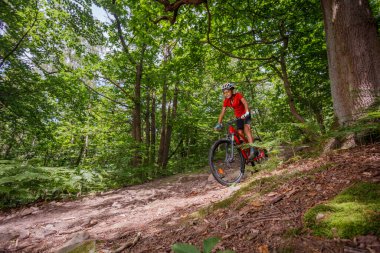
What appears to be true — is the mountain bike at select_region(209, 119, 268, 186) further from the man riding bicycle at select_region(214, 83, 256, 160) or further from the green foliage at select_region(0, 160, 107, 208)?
the green foliage at select_region(0, 160, 107, 208)

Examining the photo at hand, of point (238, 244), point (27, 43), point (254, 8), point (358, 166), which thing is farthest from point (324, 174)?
point (27, 43)

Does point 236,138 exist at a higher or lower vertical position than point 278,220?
higher

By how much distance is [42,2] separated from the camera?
30.7 feet

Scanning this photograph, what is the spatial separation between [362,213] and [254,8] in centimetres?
677

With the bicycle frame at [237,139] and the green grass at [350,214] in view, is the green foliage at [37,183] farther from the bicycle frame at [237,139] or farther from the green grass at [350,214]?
the green grass at [350,214]

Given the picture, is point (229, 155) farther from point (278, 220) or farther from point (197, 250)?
point (197, 250)

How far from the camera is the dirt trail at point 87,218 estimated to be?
11.2ft

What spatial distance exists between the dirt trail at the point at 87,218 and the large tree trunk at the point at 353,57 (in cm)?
272

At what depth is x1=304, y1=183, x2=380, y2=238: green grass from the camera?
1.39 metres

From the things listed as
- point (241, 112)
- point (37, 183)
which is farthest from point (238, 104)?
point (37, 183)

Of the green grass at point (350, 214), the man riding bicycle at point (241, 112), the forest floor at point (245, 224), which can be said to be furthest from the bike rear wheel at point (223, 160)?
the green grass at point (350, 214)

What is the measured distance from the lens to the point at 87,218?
4.52 m

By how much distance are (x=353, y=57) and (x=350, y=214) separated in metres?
3.52

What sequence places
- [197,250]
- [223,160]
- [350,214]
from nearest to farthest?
[197,250] < [350,214] < [223,160]
